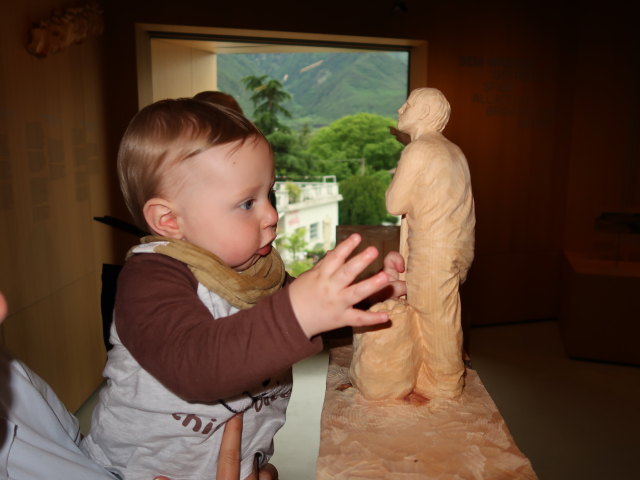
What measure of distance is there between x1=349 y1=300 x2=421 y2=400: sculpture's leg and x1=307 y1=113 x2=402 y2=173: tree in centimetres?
298

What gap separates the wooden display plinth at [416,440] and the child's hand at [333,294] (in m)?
0.74

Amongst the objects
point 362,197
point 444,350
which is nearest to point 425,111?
point 444,350

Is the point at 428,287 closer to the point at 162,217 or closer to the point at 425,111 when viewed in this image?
the point at 425,111

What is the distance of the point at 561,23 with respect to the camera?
4719 mm

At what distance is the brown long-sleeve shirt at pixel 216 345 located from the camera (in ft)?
2.28

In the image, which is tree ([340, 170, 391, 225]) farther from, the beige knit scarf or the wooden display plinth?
the beige knit scarf

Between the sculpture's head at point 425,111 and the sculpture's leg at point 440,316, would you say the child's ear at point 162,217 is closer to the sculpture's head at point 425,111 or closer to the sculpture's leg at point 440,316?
the sculpture's leg at point 440,316

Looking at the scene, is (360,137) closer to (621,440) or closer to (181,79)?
(181,79)

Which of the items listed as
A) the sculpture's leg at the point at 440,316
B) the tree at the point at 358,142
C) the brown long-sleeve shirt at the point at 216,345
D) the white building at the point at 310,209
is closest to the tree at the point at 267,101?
the tree at the point at 358,142

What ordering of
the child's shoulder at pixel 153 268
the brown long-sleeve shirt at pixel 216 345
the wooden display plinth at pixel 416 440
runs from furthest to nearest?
the wooden display plinth at pixel 416 440 < the child's shoulder at pixel 153 268 < the brown long-sleeve shirt at pixel 216 345

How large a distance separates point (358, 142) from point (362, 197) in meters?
0.51

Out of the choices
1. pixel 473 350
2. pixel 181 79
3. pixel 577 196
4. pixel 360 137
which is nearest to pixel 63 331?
pixel 181 79

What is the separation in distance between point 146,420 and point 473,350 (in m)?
4.04

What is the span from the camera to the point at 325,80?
433 cm
